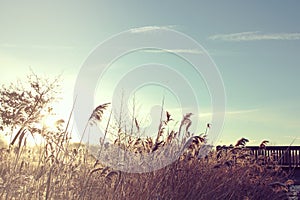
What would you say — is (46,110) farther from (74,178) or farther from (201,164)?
(201,164)

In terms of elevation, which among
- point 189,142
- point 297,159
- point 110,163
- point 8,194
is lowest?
point 8,194

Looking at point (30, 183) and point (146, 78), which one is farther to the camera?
point (146, 78)

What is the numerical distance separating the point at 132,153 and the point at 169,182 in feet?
1.89

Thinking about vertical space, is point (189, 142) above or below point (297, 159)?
below

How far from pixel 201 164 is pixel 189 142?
0.73 meters

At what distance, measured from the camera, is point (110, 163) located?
5.78m

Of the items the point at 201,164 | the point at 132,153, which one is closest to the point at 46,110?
the point at 132,153

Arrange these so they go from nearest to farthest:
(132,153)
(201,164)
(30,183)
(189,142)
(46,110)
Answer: (46,110) → (30,183) → (132,153) → (189,142) → (201,164)

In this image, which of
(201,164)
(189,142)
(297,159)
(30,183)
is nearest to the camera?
(30,183)

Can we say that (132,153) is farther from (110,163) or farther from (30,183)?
(30,183)

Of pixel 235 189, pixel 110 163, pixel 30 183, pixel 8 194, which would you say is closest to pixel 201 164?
pixel 235 189

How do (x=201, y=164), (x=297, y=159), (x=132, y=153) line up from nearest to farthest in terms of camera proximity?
(x=132, y=153) < (x=201, y=164) < (x=297, y=159)

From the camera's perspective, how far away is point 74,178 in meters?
5.32

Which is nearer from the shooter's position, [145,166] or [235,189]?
[145,166]
